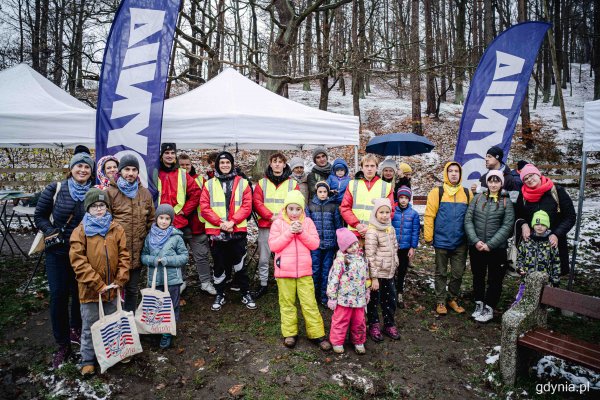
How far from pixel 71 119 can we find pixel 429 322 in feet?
16.2

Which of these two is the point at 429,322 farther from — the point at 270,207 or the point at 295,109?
the point at 295,109

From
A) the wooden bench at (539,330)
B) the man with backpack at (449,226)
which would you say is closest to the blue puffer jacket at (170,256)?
the man with backpack at (449,226)

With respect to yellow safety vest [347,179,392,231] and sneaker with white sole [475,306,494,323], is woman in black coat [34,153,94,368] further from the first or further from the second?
sneaker with white sole [475,306,494,323]

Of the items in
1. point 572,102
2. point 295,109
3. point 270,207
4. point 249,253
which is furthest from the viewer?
point 572,102

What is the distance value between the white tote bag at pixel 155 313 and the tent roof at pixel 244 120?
178 cm

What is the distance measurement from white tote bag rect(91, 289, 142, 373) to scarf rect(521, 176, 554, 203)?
4254mm

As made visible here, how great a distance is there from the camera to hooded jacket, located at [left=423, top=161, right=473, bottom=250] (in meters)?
4.13

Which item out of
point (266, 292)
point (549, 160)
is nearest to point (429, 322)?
point (266, 292)

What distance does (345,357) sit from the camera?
11.2 ft

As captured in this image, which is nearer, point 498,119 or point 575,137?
point 498,119

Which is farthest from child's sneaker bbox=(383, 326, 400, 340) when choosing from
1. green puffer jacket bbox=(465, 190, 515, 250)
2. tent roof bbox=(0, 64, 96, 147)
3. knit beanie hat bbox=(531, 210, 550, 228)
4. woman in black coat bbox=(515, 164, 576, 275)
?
tent roof bbox=(0, 64, 96, 147)

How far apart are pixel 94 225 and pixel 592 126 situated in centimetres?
559

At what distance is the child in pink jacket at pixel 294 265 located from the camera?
3486 millimetres

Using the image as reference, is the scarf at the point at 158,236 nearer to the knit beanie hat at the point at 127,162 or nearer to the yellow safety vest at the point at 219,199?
the knit beanie hat at the point at 127,162
